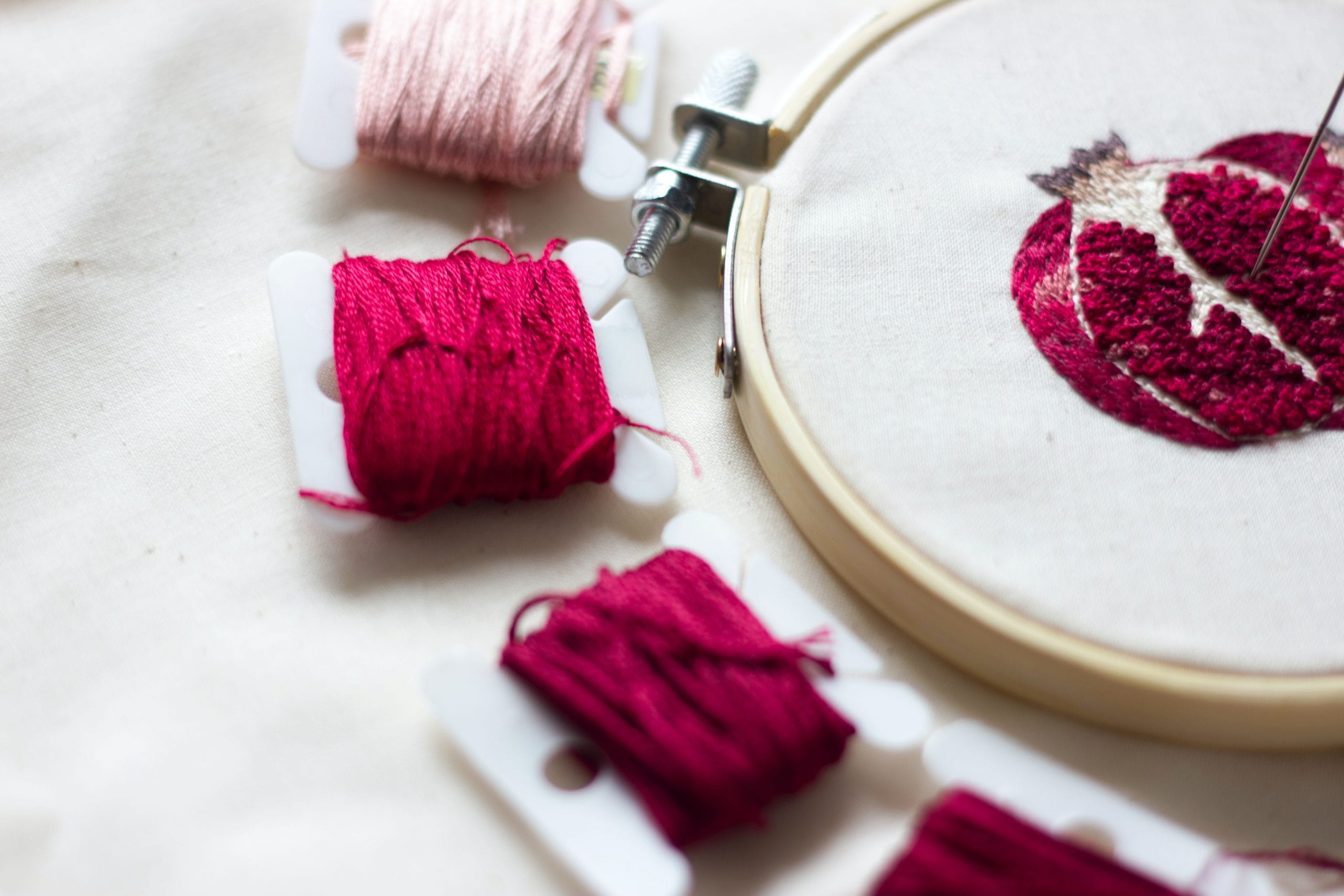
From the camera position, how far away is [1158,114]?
3.71 feet

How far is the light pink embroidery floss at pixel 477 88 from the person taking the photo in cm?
114

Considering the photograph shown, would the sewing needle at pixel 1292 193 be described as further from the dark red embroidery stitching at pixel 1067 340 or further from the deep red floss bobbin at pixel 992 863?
the deep red floss bobbin at pixel 992 863

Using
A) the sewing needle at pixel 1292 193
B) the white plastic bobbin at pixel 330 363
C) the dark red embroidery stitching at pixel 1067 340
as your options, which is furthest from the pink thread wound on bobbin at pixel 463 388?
the sewing needle at pixel 1292 193

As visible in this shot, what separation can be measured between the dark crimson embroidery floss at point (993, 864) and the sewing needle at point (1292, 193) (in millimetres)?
616

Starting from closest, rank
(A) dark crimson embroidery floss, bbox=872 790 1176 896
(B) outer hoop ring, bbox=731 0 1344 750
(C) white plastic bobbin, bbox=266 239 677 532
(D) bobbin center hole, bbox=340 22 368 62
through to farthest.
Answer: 1. (A) dark crimson embroidery floss, bbox=872 790 1176 896
2. (B) outer hoop ring, bbox=731 0 1344 750
3. (C) white plastic bobbin, bbox=266 239 677 532
4. (D) bobbin center hole, bbox=340 22 368 62

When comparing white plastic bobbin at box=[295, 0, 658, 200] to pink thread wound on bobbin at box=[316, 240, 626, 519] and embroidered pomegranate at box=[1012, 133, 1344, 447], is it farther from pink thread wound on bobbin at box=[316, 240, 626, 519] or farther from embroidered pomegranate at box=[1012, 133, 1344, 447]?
embroidered pomegranate at box=[1012, 133, 1344, 447]

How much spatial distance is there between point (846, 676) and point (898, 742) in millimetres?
69

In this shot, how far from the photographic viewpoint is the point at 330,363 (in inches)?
40.5

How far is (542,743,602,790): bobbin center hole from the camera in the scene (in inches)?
35.2

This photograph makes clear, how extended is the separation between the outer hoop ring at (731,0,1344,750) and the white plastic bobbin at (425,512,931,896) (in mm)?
62

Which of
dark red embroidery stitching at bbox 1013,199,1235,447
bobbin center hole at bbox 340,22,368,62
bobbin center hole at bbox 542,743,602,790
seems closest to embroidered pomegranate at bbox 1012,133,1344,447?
dark red embroidery stitching at bbox 1013,199,1235,447

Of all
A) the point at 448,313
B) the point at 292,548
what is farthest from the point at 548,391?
the point at 292,548

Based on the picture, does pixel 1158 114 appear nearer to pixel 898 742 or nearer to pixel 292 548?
pixel 898 742

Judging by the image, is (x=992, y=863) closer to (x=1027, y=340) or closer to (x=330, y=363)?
(x=1027, y=340)
